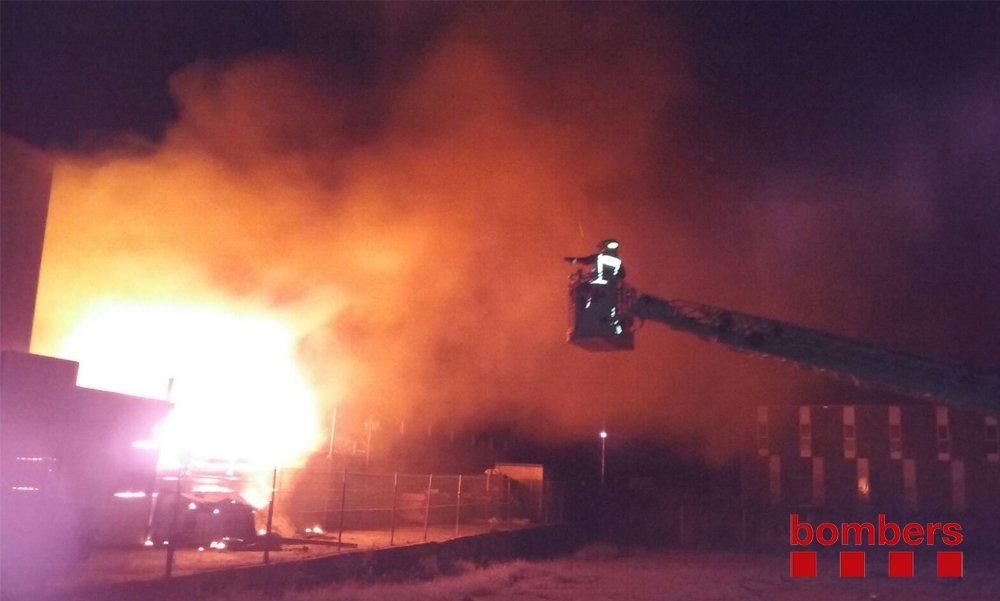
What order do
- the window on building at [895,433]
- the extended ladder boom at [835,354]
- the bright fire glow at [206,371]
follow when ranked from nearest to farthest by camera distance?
1. the extended ladder boom at [835,354]
2. the bright fire glow at [206,371]
3. the window on building at [895,433]

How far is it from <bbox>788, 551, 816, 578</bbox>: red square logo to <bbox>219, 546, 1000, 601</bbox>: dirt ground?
29 centimetres

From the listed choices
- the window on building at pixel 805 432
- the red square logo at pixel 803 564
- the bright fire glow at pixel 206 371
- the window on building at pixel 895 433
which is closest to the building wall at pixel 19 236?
the bright fire glow at pixel 206 371

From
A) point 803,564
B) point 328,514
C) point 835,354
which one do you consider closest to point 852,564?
point 803,564

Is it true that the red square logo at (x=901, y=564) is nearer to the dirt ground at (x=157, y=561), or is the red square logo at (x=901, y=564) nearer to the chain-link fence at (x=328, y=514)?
the chain-link fence at (x=328, y=514)

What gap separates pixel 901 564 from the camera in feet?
77.2

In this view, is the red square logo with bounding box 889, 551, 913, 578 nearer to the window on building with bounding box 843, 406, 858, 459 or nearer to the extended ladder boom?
the extended ladder boom

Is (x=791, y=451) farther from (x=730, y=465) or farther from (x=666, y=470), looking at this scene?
(x=666, y=470)

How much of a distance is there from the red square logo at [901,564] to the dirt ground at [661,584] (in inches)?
12.3

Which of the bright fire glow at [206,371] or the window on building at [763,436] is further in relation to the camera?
the window on building at [763,436]

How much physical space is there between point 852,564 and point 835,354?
12.8m

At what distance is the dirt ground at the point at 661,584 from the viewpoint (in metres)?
15.9

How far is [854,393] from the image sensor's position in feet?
129

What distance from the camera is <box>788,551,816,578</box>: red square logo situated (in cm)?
2175

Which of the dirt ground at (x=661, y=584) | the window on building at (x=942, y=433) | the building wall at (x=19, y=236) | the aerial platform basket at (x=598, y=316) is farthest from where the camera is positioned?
the window on building at (x=942, y=433)
